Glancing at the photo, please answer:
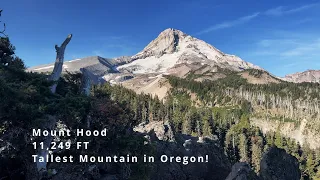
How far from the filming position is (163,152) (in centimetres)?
3183

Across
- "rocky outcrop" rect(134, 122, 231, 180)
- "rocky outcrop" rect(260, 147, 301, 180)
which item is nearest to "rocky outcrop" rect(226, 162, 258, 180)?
"rocky outcrop" rect(134, 122, 231, 180)

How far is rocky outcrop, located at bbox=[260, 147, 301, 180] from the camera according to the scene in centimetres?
4017

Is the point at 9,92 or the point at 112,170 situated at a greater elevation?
the point at 9,92

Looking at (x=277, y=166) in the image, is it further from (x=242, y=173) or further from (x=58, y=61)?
(x=58, y=61)

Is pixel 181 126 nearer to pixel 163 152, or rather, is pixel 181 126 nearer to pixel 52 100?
pixel 163 152

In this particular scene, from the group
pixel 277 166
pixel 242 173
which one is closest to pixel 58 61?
pixel 242 173

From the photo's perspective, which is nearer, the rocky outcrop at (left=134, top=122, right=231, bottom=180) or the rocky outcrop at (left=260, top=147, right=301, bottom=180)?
the rocky outcrop at (left=134, top=122, right=231, bottom=180)

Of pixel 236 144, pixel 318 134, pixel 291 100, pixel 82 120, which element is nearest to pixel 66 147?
pixel 82 120

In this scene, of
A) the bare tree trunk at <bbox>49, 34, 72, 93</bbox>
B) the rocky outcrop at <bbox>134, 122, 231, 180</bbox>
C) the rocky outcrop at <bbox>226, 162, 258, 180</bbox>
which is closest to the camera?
the bare tree trunk at <bbox>49, 34, 72, 93</bbox>

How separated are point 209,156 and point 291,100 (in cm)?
18054

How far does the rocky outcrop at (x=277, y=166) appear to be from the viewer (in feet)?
132

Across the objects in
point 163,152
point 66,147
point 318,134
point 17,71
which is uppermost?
point 17,71

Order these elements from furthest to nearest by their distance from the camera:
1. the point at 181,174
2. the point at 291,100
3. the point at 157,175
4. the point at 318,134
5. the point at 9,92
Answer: the point at 291,100 < the point at 318,134 < the point at 181,174 < the point at 157,175 < the point at 9,92

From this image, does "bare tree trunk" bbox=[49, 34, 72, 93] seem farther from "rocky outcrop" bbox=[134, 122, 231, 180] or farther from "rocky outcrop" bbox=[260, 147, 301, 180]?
"rocky outcrop" bbox=[260, 147, 301, 180]
